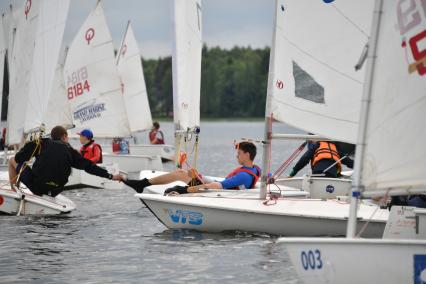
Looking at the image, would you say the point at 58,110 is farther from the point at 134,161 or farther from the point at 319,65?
the point at 319,65

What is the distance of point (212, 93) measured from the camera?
134375 mm

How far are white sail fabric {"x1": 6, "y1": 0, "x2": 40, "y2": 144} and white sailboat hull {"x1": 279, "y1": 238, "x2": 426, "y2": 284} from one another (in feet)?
32.8

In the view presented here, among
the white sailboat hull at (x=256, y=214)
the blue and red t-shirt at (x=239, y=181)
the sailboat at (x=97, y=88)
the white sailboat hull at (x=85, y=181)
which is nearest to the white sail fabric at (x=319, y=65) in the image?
the white sailboat hull at (x=256, y=214)

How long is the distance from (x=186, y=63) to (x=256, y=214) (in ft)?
19.9

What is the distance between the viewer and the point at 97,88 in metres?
27.6

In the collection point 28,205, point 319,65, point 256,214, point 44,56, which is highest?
point 44,56

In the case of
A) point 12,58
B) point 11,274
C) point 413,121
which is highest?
point 12,58

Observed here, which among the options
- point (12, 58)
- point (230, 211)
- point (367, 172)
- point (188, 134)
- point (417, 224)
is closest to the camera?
point (367, 172)

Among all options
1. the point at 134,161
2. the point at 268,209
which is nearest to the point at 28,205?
the point at 268,209

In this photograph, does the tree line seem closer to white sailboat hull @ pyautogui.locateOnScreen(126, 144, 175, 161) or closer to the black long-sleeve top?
white sailboat hull @ pyautogui.locateOnScreen(126, 144, 175, 161)

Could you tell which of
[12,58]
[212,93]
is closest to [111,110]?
[12,58]

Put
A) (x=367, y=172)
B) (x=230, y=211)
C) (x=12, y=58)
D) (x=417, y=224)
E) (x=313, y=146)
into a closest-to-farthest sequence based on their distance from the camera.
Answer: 1. (x=367, y=172)
2. (x=417, y=224)
3. (x=230, y=211)
4. (x=313, y=146)
5. (x=12, y=58)

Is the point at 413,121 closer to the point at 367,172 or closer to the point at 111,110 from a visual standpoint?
the point at 367,172

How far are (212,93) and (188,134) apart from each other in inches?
4659
